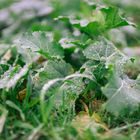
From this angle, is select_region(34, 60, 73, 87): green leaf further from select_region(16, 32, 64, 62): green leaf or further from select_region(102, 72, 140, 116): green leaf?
select_region(102, 72, 140, 116): green leaf

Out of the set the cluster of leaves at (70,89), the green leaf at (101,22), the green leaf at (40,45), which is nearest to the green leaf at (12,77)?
the cluster of leaves at (70,89)

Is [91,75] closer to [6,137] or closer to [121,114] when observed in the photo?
[121,114]

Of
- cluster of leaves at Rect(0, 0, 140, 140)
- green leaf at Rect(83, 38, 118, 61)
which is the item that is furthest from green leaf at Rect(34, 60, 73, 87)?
green leaf at Rect(83, 38, 118, 61)

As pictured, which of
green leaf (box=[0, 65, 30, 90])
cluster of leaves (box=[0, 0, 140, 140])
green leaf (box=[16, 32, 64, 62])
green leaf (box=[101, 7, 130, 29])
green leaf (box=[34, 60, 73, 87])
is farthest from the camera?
green leaf (box=[101, 7, 130, 29])

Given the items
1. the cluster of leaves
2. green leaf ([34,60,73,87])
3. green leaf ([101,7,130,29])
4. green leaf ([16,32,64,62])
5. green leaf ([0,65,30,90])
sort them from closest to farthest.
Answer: the cluster of leaves
green leaf ([0,65,30,90])
green leaf ([34,60,73,87])
green leaf ([16,32,64,62])
green leaf ([101,7,130,29])

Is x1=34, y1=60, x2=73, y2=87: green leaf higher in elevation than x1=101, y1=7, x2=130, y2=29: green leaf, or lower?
lower

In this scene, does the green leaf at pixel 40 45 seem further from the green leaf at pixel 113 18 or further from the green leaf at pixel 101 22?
the green leaf at pixel 113 18

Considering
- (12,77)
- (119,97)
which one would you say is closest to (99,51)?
(119,97)

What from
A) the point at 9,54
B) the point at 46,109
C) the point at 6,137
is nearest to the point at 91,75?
the point at 46,109
